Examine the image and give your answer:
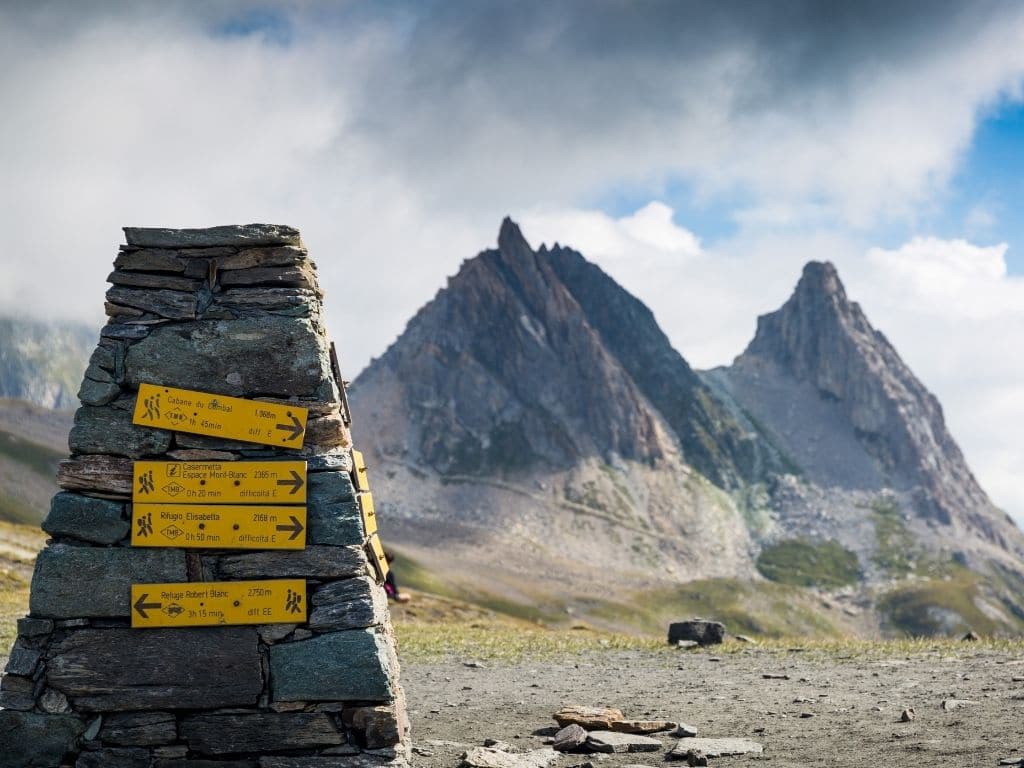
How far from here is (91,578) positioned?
13.1 m

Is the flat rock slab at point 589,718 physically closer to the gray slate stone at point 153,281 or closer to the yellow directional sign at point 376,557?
the yellow directional sign at point 376,557

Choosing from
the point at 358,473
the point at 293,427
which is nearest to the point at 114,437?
the point at 293,427

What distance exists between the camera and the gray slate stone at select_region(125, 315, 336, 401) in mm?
13516

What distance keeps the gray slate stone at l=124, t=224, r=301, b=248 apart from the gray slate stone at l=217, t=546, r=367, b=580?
4305 millimetres

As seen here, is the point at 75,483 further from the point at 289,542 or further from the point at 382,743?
the point at 382,743

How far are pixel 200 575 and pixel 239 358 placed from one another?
9.74 feet

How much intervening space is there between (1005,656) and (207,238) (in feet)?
62.7

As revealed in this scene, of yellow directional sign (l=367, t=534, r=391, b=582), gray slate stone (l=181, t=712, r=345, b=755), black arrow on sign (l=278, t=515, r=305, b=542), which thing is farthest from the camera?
yellow directional sign (l=367, t=534, r=391, b=582)

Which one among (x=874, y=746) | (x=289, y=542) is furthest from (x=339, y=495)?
(x=874, y=746)

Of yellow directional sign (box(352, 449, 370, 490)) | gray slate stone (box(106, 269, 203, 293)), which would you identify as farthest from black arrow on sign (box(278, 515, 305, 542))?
gray slate stone (box(106, 269, 203, 293))

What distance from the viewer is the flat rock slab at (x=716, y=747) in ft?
45.1

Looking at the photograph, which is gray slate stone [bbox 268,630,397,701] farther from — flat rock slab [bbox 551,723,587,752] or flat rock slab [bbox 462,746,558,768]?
flat rock slab [bbox 551,723,587,752]

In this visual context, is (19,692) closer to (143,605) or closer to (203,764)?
(143,605)

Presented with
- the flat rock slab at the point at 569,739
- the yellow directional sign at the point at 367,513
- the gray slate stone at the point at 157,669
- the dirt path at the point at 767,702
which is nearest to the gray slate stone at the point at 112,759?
the gray slate stone at the point at 157,669
